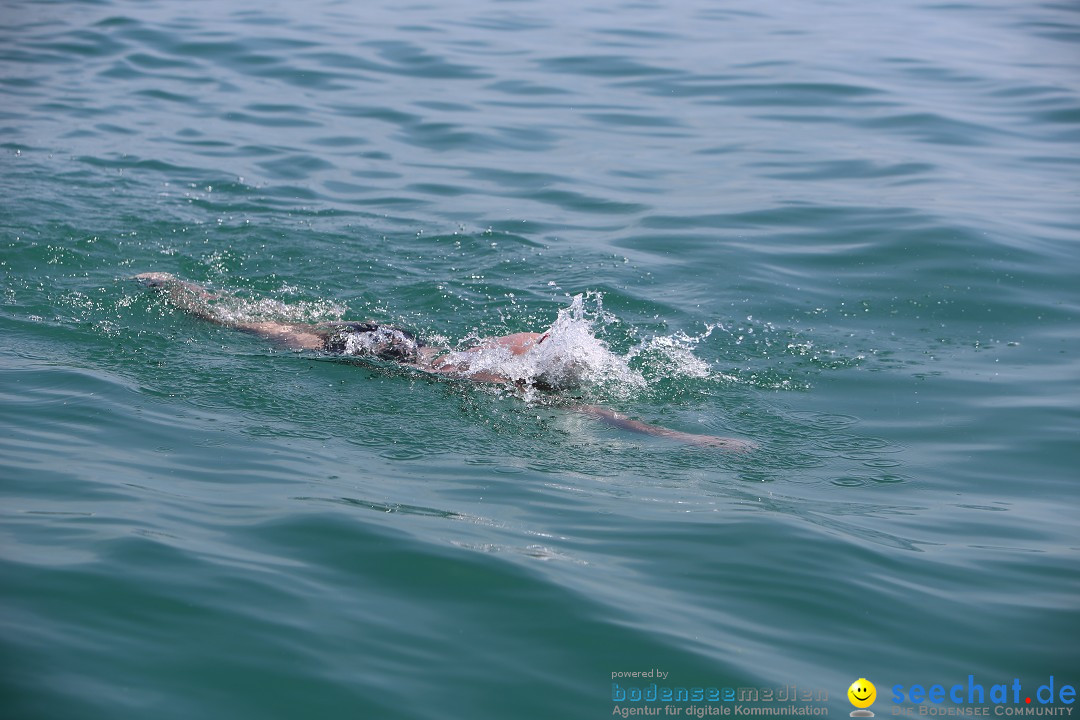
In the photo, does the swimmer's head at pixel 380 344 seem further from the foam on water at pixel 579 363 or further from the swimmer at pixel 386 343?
the foam on water at pixel 579 363

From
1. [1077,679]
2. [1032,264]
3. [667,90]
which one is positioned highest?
[667,90]

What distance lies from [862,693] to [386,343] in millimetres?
4721

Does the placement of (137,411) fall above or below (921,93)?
below

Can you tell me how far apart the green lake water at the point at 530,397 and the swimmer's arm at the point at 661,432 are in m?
0.15

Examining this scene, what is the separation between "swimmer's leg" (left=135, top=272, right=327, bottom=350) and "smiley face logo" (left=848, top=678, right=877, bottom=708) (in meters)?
5.03

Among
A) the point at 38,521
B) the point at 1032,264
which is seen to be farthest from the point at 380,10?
the point at 38,521

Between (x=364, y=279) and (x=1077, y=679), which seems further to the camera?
(x=364, y=279)

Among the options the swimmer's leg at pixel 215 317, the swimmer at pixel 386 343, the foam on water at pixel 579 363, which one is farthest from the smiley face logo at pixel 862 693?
the swimmer's leg at pixel 215 317

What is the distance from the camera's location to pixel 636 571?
5273 mm

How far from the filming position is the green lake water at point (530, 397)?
4543 millimetres

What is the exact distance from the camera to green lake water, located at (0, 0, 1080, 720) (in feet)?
14.9

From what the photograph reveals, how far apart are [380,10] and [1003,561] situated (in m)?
19.1

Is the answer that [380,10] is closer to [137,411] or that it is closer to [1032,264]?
[1032,264]

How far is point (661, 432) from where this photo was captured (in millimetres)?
7121
